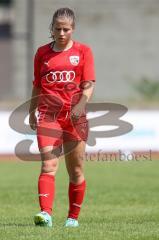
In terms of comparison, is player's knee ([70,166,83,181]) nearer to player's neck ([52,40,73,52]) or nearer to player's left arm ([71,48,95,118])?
player's left arm ([71,48,95,118])

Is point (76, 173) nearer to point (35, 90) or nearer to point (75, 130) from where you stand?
point (75, 130)

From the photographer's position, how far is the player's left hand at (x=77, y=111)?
27.9ft

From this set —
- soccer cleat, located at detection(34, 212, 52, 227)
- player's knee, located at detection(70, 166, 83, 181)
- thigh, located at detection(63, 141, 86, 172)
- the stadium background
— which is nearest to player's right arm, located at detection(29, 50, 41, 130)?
thigh, located at detection(63, 141, 86, 172)

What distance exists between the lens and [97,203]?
41.0 feet

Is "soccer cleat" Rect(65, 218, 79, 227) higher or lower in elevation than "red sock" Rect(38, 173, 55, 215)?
lower

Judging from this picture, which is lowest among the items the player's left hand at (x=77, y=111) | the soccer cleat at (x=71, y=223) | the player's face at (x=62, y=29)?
the soccer cleat at (x=71, y=223)

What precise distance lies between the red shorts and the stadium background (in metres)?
0.88

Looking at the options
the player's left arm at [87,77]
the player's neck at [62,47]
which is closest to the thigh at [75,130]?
the player's left arm at [87,77]

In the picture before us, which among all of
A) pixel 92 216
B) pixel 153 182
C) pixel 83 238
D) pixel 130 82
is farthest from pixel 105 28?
pixel 83 238

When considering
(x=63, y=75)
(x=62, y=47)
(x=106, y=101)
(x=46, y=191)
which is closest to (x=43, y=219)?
(x=46, y=191)

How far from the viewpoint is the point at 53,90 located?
8.59 m

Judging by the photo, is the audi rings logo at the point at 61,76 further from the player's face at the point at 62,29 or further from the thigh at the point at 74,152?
the thigh at the point at 74,152

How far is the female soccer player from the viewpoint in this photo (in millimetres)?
8531

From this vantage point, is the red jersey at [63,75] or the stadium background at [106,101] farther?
the stadium background at [106,101]
